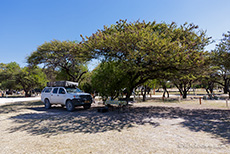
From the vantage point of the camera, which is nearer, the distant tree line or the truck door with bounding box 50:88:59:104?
the distant tree line

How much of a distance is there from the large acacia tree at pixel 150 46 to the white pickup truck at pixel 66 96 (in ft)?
12.8

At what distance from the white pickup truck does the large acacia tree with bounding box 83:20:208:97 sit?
3.92 m

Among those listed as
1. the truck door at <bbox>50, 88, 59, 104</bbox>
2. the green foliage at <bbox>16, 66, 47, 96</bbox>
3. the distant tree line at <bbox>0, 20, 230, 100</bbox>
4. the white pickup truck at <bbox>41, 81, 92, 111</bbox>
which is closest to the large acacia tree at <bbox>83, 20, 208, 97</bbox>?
the distant tree line at <bbox>0, 20, 230, 100</bbox>

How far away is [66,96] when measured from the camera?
13320mm

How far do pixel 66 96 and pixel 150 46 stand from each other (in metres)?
7.87

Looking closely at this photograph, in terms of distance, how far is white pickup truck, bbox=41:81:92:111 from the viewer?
12877 mm

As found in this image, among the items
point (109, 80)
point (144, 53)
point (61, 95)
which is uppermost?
point (144, 53)

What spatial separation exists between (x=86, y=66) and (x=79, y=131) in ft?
66.2

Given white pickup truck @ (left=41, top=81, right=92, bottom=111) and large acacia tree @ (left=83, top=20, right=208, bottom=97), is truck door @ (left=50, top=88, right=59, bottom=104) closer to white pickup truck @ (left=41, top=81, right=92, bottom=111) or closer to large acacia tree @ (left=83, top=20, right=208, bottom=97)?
white pickup truck @ (left=41, top=81, right=92, bottom=111)

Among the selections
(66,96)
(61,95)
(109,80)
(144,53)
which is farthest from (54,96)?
(144,53)

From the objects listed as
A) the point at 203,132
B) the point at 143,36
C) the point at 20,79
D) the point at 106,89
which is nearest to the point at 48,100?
the point at 106,89

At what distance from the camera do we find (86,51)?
13.6 meters

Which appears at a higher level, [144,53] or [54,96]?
[144,53]

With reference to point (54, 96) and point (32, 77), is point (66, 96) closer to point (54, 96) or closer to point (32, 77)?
point (54, 96)
